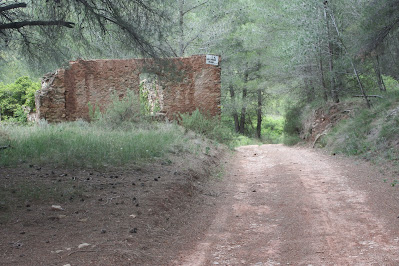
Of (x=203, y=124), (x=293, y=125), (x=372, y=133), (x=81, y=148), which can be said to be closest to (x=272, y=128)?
(x=293, y=125)

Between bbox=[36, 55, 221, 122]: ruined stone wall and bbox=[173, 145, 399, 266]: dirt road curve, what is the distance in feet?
23.7

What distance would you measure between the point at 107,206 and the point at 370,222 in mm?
3491

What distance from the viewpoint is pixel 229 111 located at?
2856cm

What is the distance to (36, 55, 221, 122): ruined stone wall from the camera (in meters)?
14.3

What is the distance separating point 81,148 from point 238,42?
62.6 feet

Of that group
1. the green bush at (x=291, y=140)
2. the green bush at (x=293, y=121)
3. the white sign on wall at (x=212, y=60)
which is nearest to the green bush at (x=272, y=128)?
the green bush at (x=293, y=121)

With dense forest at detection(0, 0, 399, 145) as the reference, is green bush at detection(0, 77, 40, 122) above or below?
below

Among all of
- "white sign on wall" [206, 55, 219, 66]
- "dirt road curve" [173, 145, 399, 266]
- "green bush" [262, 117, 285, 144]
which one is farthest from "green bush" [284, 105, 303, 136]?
"green bush" [262, 117, 285, 144]

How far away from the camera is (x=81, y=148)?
25.5ft

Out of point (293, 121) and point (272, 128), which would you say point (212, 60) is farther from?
point (272, 128)

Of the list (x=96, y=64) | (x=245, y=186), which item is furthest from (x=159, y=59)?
(x=96, y=64)

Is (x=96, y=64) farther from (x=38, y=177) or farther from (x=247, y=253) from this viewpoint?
(x=247, y=253)

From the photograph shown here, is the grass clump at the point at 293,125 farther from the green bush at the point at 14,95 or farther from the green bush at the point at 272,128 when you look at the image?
the green bush at the point at 14,95

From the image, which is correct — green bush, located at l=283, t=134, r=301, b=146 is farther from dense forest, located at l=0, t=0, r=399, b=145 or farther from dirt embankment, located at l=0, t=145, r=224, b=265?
dirt embankment, located at l=0, t=145, r=224, b=265
